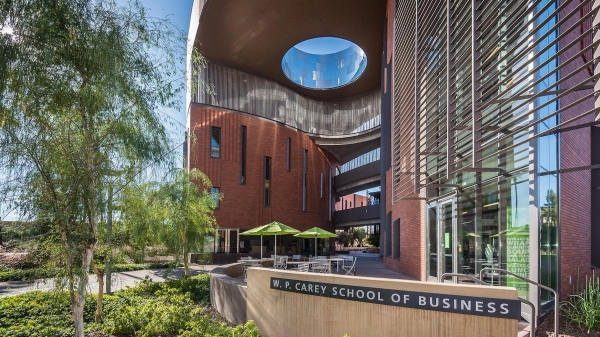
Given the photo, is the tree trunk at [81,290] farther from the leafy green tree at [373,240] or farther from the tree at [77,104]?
the leafy green tree at [373,240]

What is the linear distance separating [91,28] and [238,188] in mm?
23709

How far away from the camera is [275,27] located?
2516 cm

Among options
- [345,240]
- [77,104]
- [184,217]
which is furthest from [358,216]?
[77,104]

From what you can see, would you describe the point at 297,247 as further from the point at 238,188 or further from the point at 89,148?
the point at 89,148

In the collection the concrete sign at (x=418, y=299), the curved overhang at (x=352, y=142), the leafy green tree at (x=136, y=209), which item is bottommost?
the concrete sign at (x=418, y=299)

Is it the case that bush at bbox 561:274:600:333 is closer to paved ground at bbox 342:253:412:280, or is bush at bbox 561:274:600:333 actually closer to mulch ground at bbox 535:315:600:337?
mulch ground at bbox 535:315:600:337

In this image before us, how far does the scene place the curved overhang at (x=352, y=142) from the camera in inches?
1433

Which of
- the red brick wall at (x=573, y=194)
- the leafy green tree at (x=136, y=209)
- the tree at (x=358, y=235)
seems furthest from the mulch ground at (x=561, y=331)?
the tree at (x=358, y=235)

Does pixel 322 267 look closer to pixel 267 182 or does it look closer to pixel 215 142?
pixel 215 142

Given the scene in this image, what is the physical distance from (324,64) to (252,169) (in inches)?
472

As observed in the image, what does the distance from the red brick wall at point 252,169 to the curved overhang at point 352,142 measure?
97.9 inches

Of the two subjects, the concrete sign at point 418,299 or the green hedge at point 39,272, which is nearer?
the concrete sign at point 418,299

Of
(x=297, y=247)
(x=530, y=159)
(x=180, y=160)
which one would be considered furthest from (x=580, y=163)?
(x=297, y=247)

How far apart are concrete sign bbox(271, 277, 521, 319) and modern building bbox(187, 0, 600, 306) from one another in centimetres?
185
